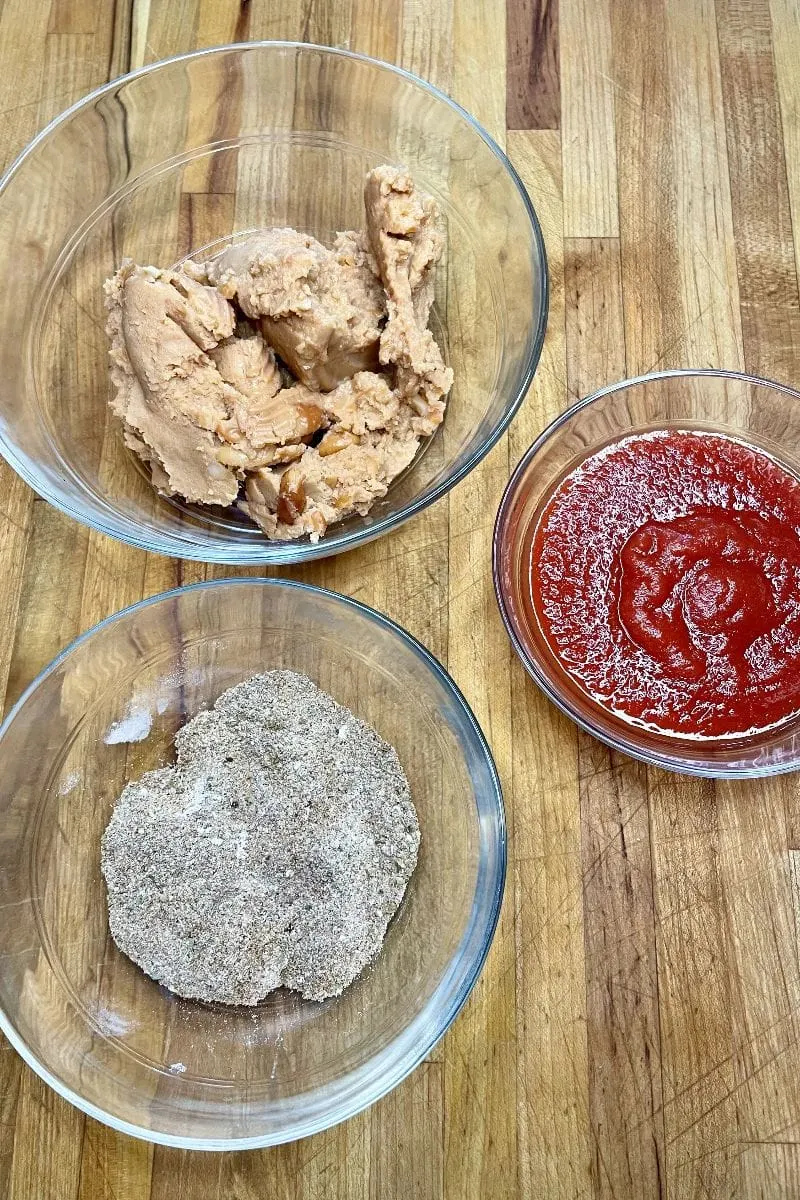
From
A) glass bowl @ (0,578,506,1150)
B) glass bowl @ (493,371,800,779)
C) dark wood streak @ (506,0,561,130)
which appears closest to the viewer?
glass bowl @ (0,578,506,1150)

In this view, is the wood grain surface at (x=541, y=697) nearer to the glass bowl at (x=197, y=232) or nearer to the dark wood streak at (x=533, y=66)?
the dark wood streak at (x=533, y=66)

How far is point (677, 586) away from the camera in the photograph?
6.72 ft

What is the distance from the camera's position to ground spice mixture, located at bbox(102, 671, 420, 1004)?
1967 mm

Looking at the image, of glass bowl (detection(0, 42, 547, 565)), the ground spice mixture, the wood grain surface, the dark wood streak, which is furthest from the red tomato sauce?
the dark wood streak

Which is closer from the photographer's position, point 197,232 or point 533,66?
point 197,232

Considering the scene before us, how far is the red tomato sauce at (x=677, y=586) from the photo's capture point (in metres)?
2.04

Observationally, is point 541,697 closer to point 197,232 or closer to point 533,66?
point 197,232

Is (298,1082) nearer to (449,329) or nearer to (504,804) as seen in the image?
(504,804)

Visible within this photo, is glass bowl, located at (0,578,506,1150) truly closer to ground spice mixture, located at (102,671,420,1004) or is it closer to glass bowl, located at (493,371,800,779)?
ground spice mixture, located at (102,671,420,1004)

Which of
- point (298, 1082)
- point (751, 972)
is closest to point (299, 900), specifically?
point (298, 1082)

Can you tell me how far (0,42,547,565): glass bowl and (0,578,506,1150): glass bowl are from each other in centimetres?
21

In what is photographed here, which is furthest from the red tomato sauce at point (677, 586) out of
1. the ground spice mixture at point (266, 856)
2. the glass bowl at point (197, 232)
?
the ground spice mixture at point (266, 856)

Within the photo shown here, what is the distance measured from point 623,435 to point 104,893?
4.72 ft

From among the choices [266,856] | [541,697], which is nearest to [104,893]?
[266,856]
